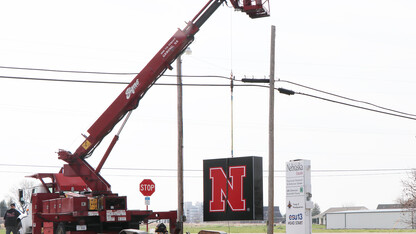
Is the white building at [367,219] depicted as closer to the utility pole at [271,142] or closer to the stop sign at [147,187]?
the stop sign at [147,187]

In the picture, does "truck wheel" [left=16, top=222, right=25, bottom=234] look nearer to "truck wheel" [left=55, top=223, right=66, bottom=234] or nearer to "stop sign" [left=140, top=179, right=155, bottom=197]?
"truck wheel" [left=55, top=223, right=66, bottom=234]

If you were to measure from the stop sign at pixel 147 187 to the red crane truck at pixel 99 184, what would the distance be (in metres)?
10.6

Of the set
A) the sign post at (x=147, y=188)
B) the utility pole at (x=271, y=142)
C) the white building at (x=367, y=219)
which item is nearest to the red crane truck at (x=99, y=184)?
the utility pole at (x=271, y=142)

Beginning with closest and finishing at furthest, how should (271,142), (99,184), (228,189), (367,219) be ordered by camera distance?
(228,189) → (99,184) → (271,142) → (367,219)

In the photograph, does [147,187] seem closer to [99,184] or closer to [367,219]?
[99,184]

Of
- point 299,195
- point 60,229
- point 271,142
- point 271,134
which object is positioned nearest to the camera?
point 60,229

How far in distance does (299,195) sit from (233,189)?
11.3m


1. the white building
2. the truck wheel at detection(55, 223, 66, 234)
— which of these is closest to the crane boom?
the truck wheel at detection(55, 223, 66, 234)

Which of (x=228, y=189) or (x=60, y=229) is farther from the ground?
(x=228, y=189)

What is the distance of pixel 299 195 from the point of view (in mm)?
27578

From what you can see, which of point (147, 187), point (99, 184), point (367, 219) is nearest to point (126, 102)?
point (99, 184)

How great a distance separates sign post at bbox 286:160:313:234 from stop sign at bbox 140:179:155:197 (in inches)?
311

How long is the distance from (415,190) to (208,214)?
40.9 m

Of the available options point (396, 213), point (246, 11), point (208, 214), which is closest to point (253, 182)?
point (208, 214)
